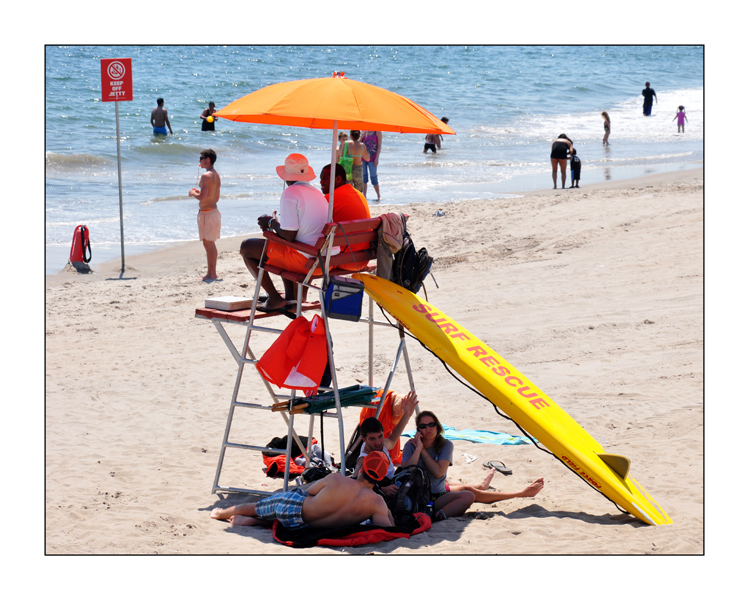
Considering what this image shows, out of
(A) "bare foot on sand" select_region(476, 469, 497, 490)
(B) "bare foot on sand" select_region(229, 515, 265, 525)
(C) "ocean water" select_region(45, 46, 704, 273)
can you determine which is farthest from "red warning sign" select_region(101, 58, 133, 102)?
(A) "bare foot on sand" select_region(476, 469, 497, 490)

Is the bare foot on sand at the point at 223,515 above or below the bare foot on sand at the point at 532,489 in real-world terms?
below

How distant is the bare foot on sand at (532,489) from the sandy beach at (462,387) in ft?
0.19

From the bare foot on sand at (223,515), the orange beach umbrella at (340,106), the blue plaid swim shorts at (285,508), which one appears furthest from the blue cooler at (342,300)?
the bare foot on sand at (223,515)

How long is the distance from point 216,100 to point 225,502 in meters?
30.9

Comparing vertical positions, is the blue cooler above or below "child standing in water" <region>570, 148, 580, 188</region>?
below

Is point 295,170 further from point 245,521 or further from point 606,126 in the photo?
point 606,126

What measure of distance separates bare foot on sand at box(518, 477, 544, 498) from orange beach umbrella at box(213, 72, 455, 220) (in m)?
2.35

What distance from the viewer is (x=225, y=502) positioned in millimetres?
5895

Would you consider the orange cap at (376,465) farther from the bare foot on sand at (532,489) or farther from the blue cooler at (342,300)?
the bare foot on sand at (532,489)

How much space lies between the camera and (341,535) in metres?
5.04

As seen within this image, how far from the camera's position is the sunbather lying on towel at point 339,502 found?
511cm

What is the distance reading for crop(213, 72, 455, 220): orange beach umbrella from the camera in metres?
5.16

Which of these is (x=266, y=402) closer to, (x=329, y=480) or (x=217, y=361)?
(x=217, y=361)

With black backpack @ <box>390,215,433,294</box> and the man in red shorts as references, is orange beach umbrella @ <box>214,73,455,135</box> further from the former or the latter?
black backpack @ <box>390,215,433,294</box>
